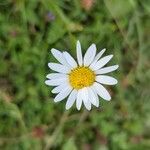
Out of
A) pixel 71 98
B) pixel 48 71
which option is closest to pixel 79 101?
pixel 71 98

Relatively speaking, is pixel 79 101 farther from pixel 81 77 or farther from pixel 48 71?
pixel 48 71

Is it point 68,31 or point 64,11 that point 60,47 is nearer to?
point 68,31

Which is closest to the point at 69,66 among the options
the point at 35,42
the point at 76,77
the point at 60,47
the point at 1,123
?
the point at 76,77

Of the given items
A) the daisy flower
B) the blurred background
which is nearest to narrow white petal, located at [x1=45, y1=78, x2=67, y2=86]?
the daisy flower

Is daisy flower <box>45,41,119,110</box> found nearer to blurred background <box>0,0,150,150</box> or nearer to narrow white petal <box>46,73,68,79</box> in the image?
narrow white petal <box>46,73,68,79</box>

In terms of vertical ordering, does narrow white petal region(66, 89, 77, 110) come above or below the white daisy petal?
below

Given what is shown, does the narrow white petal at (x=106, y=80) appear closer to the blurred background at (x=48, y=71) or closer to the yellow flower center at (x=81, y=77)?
the yellow flower center at (x=81, y=77)

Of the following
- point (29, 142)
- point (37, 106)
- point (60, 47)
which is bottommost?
point (29, 142)
